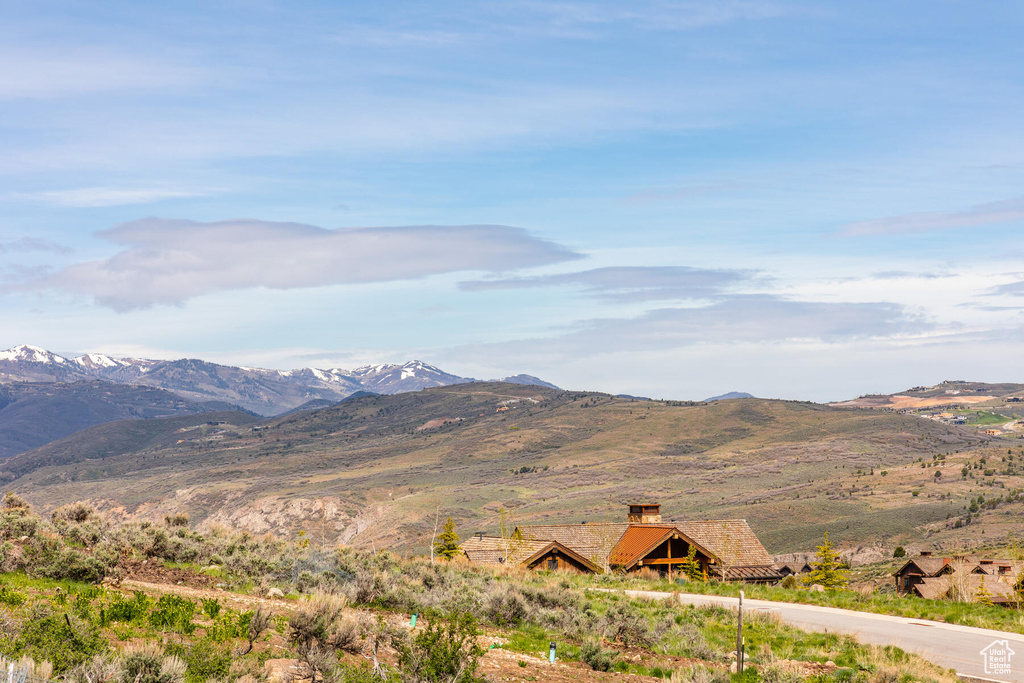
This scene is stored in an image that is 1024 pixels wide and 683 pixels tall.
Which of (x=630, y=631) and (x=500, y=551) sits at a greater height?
(x=630, y=631)

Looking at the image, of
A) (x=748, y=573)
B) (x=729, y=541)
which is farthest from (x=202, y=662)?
(x=729, y=541)

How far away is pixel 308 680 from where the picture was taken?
11914mm

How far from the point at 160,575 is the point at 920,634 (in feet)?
64.0

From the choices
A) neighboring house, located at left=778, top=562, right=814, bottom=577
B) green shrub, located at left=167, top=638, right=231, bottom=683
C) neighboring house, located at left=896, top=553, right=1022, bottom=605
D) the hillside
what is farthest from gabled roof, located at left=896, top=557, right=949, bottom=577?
green shrub, located at left=167, top=638, right=231, bottom=683

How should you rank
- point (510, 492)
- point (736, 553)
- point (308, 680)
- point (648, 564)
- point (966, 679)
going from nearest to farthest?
point (308, 680), point (966, 679), point (648, 564), point (736, 553), point (510, 492)

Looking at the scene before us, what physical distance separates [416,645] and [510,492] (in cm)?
12934

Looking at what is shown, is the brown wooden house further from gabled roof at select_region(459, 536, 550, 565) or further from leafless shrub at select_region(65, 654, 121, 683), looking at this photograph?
leafless shrub at select_region(65, 654, 121, 683)

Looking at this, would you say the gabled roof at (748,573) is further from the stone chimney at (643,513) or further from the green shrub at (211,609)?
the green shrub at (211,609)

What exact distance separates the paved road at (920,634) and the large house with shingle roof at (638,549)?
1478 centimetres

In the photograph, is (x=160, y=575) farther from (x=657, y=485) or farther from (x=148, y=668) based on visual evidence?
(x=657, y=485)

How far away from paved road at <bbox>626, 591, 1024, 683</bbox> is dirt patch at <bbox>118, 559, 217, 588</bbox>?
15835 millimetres

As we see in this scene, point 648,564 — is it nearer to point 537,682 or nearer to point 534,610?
point 534,610

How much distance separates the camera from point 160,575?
18281mm

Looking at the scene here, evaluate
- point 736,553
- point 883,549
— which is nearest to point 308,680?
point 736,553
